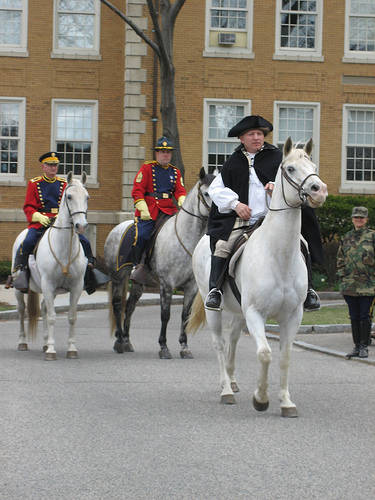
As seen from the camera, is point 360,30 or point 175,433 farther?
point 360,30

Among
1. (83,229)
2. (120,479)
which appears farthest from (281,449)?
(83,229)

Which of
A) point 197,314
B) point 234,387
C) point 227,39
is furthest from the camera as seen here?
point 227,39

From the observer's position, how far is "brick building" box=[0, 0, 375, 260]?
31547 millimetres

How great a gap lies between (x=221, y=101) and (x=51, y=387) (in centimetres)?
2270

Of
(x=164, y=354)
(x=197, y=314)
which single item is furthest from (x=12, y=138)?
(x=197, y=314)

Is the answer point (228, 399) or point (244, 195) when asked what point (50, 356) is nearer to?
point (228, 399)

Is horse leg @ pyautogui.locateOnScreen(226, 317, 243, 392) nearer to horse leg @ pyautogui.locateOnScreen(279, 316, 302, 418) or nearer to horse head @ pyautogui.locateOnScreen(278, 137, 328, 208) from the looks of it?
horse leg @ pyautogui.locateOnScreen(279, 316, 302, 418)

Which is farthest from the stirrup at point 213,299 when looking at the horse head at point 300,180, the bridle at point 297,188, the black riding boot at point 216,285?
the horse head at point 300,180

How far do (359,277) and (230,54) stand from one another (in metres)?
19.8

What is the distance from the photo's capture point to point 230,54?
1242 inches

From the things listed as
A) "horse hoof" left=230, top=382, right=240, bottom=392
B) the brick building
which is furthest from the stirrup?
the brick building

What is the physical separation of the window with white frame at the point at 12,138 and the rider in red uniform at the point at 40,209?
18.4m

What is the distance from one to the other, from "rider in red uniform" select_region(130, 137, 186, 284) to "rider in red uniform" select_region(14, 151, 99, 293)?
755 mm

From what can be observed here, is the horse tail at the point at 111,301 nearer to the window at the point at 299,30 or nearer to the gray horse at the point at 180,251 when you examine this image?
the gray horse at the point at 180,251
